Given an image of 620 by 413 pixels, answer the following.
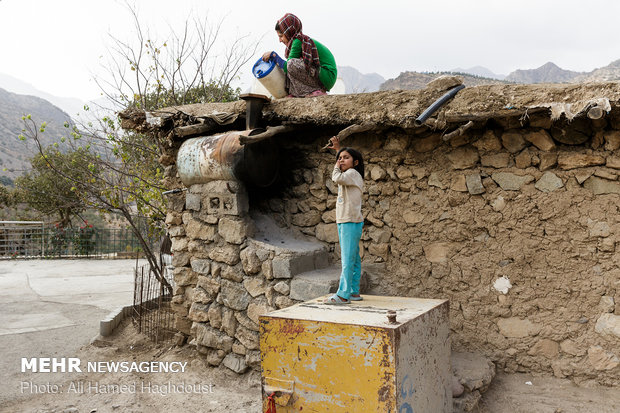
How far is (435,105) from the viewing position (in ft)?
10.8

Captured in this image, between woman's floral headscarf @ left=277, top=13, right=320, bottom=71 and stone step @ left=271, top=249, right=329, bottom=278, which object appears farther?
woman's floral headscarf @ left=277, top=13, right=320, bottom=71

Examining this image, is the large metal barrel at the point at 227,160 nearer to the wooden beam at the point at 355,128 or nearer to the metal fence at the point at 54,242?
the wooden beam at the point at 355,128

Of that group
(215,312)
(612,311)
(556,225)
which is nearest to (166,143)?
(215,312)

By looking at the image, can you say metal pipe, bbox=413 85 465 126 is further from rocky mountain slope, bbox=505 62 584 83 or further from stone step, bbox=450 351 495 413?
rocky mountain slope, bbox=505 62 584 83

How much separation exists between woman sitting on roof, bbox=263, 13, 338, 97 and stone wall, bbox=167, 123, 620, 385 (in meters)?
0.56

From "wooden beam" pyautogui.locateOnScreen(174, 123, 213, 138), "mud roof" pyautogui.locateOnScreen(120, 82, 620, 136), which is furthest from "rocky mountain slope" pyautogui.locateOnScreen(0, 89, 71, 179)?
"mud roof" pyautogui.locateOnScreen(120, 82, 620, 136)

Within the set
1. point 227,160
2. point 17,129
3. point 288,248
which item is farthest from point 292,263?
point 17,129

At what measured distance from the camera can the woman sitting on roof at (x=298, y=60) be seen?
14.5 ft

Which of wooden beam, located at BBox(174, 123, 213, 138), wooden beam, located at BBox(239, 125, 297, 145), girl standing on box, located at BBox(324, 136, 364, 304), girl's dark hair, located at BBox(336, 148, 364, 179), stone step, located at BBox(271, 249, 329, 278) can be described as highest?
wooden beam, located at BBox(174, 123, 213, 138)

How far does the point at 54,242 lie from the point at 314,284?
44.9 feet

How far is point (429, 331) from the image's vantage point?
2.64 m

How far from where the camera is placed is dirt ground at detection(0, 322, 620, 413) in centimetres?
311

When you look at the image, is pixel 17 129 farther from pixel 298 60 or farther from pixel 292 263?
pixel 292 263

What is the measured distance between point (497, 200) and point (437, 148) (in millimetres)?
614
